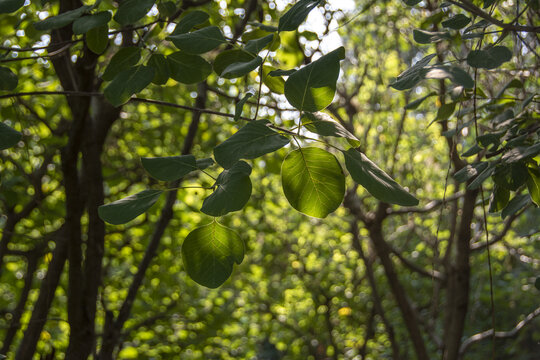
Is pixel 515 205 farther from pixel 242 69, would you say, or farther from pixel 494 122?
pixel 242 69

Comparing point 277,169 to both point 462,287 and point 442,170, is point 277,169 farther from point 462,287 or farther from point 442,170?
point 442,170

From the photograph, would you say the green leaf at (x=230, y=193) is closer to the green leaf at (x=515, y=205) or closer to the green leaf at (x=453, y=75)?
the green leaf at (x=453, y=75)

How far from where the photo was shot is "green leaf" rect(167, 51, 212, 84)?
0.83 m

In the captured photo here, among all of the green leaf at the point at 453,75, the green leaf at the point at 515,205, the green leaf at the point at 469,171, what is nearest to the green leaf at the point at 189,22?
the green leaf at the point at 453,75

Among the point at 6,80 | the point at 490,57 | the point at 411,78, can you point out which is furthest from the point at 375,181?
the point at 6,80

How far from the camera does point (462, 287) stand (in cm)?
219

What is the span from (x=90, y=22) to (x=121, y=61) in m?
0.08

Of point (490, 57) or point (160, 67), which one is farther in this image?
point (160, 67)

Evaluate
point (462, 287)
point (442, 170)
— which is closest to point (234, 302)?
point (442, 170)

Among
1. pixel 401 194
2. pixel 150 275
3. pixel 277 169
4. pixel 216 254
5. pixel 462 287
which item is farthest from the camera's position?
pixel 150 275

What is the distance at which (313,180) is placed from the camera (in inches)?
25.1

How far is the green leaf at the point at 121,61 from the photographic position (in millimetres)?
804

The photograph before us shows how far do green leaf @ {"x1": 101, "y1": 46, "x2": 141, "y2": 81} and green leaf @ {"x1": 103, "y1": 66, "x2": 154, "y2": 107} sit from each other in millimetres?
42

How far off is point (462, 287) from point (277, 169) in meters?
1.01
